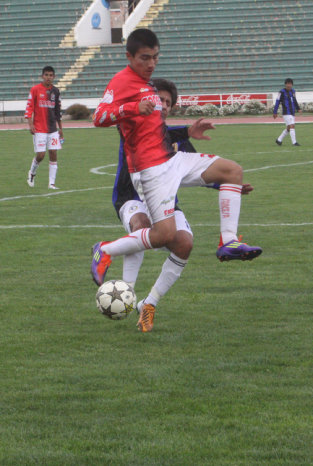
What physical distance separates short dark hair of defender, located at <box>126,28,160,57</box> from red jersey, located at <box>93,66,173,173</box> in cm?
16

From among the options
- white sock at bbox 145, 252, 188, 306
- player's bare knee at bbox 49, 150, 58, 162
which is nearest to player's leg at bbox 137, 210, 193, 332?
white sock at bbox 145, 252, 188, 306

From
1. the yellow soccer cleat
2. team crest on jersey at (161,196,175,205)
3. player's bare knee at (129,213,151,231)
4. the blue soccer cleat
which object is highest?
team crest on jersey at (161,196,175,205)

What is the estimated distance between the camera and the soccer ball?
18.6 feet

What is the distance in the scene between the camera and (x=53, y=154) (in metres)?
15.6

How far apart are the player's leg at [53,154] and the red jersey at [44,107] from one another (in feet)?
0.42

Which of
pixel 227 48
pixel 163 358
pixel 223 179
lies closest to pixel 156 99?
pixel 223 179

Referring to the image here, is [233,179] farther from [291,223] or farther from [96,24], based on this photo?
[96,24]

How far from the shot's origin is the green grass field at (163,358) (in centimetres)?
376

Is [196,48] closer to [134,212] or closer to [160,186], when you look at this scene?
[134,212]

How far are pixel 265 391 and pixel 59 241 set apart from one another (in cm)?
570

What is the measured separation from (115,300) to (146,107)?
128 cm

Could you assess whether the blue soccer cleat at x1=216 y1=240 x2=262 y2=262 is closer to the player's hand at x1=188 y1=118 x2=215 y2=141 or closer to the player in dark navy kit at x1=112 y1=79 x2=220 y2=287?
the player in dark navy kit at x1=112 y1=79 x2=220 y2=287

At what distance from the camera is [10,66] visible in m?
47.1

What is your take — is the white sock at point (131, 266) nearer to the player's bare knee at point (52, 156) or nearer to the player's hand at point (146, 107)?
the player's hand at point (146, 107)
